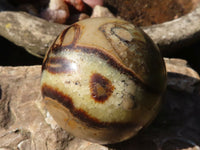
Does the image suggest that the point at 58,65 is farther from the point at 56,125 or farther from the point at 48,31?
the point at 48,31

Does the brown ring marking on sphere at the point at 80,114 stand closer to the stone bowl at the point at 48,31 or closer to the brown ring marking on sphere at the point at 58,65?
the brown ring marking on sphere at the point at 58,65

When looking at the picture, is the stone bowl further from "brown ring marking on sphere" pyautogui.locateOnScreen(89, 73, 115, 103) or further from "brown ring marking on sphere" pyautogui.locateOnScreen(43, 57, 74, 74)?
"brown ring marking on sphere" pyautogui.locateOnScreen(89, 73, 115, 103)

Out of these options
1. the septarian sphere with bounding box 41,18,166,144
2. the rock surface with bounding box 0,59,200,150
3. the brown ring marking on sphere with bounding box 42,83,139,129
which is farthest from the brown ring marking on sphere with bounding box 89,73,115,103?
the rock surface with bounding box 0,59,200,150

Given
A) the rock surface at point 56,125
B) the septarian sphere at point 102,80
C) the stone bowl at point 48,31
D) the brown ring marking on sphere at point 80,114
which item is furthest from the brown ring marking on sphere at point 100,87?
the stone bowl at point 48,31

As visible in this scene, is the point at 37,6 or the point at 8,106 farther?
the point at 37,6

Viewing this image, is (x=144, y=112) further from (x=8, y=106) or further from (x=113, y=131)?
(x=8, y=106)

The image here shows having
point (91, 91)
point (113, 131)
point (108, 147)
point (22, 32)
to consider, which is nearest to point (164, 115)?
point (108, 147)

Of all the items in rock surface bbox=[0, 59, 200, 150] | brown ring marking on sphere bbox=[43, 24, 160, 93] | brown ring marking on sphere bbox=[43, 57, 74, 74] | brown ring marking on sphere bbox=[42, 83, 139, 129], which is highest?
brown ring marking on sphere bbox=[43, 24, 160, 93]
